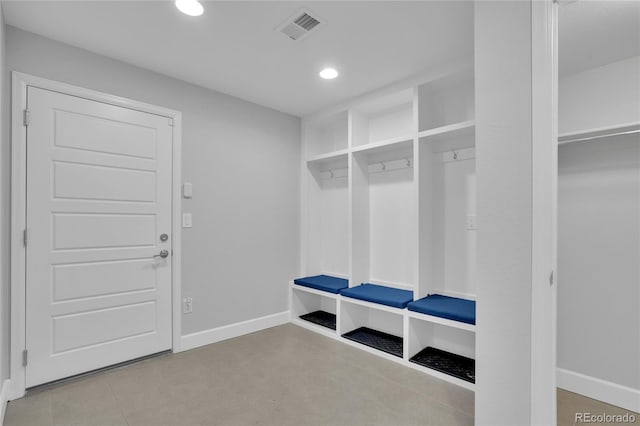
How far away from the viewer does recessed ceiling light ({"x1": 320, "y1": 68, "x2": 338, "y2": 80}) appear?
9.02ft

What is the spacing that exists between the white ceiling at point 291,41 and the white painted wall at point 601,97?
80 millimetres

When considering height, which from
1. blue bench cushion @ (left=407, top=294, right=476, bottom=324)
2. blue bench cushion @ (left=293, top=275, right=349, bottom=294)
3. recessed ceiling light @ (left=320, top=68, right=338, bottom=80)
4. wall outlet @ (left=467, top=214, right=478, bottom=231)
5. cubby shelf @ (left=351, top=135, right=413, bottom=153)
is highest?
recessed ceiling light @ (left=320, top=68, right=338, bottom=80)

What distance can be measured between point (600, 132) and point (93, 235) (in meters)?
3.66

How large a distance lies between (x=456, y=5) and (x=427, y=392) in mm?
2535

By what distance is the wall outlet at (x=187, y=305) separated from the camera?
294cm

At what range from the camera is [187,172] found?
2.99 m

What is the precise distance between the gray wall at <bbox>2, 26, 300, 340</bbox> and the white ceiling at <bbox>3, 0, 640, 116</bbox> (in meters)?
0.18

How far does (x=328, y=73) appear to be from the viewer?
2.80 m

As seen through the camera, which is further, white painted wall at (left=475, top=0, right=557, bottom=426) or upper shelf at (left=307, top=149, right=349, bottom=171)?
upper shelf at (left=307, top=149, right=349, bottom=171)

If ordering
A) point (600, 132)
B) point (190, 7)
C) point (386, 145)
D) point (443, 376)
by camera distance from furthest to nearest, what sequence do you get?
point (386, 145) → point (443, 376) → point (600, 132) → point (190, 7)

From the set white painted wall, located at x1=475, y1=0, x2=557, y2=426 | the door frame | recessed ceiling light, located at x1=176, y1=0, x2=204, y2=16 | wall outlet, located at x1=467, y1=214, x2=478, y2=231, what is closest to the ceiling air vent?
recessed ceiling light, located at x1=176, y1=0, x2=204, y2=16

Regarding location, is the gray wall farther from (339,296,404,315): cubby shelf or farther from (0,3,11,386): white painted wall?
(339,296,404,315): cubby shelf

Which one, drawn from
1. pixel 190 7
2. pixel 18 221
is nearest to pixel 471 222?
pixel 190 7
